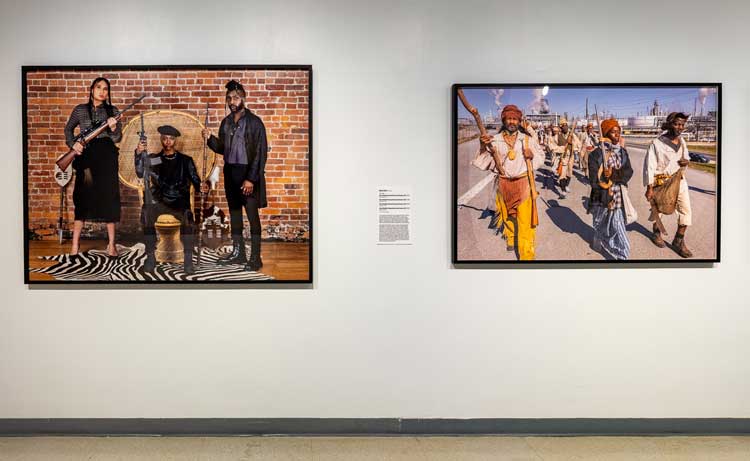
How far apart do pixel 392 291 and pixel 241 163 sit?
1142 millimetres

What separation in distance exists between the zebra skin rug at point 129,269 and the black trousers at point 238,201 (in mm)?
180

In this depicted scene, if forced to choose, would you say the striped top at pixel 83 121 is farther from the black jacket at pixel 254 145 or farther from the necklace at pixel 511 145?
the necklace at pixel 511 145

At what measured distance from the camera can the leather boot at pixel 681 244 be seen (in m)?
3.33

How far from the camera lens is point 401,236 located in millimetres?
3357

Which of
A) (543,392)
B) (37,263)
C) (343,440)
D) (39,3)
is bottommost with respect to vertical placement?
(343,440)

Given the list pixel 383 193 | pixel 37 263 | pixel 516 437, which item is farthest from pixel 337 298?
pixel 37 263

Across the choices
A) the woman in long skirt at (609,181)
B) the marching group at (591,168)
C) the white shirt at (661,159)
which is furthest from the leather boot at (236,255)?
the white shirt at (661,159)

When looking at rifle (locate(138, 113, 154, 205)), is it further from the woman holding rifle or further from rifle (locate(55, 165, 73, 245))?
rifle (locate(55, 165, 73, 245))

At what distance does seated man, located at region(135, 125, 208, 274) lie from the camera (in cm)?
327

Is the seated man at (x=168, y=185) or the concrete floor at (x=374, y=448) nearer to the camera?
the concrete floor at (x=374, y=448)

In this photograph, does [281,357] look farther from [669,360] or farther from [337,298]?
[669,360]

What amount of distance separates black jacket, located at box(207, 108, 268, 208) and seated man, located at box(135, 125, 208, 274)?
0.62 feet

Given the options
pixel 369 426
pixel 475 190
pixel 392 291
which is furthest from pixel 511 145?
pixel 369 426

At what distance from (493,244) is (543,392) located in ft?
3.04
